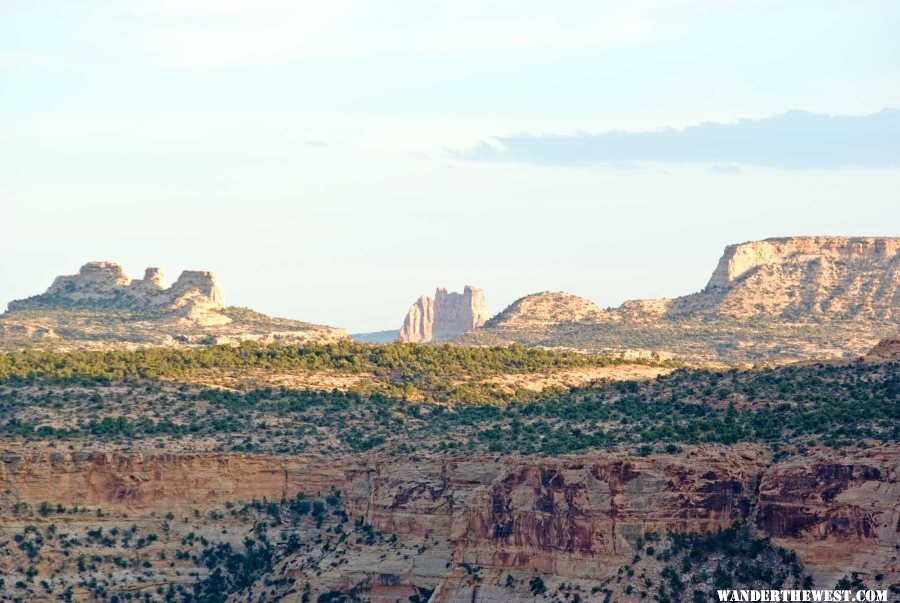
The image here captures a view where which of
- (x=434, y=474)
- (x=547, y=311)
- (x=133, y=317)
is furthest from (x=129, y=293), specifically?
(x=434, y=474)

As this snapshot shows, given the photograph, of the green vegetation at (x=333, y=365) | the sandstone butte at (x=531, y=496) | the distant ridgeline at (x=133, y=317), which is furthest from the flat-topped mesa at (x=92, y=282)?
the sandstone butte at (x=531, y=496)

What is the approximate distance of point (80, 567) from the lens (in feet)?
362

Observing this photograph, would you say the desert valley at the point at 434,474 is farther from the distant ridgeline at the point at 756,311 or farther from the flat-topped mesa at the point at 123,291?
the distant ridgeline at the point at 756,311

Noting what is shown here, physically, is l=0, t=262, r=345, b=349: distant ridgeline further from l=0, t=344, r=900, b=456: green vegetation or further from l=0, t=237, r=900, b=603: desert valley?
l=0, t=344, r=900, b=456: green vegetation

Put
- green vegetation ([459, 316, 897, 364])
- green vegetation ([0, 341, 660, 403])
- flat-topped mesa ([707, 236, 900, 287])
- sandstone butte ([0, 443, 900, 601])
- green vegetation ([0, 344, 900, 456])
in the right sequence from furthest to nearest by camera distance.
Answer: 1. flat-topped mesa ([707, 236, 900, 287])
2. green vegetation ([459, 316, 897, 364])
3. green vegetation ([0, 341, 660, 403])
4. green vegetation ([0, 344, 900, 456])
5. sandstone butte ([0, 443, 900, 601])

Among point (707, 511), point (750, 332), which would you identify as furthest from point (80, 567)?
point (750, 332)

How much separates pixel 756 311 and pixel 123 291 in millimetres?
43482

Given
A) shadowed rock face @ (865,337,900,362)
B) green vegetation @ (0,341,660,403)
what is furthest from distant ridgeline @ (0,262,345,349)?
shadowed rock face @ (865,337,900,362)

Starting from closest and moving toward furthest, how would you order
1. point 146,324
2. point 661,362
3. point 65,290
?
point 661,362 → point 146,324 → point 65,290

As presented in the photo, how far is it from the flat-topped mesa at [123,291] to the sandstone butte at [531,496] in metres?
64.5

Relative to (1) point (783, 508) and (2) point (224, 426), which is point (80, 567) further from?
(1) point (783, 508)

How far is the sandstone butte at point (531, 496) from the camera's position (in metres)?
89.6

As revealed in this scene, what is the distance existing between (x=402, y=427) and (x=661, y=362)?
28765mm

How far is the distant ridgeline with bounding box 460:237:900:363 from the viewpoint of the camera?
175875 mm
